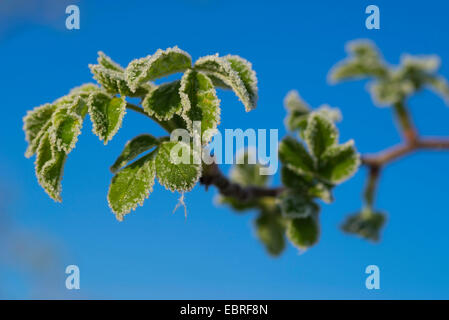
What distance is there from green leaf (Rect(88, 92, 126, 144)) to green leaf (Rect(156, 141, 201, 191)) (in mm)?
210

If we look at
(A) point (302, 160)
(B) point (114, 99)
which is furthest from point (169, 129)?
(A) point (302, 160)

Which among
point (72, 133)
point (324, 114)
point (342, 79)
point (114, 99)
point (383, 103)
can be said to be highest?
point (342, 79)

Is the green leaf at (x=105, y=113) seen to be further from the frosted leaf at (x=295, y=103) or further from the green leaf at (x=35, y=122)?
the frosted leaf at (x=295, y=103)

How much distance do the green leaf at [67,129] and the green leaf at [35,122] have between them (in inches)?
9.9

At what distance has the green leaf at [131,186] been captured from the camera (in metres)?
1.84

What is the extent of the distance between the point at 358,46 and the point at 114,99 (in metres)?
3.16

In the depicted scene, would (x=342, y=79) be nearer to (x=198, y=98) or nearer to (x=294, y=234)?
(x=294, y=234)

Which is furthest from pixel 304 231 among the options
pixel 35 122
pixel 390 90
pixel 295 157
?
pixel 390 90

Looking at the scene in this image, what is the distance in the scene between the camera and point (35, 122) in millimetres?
2068

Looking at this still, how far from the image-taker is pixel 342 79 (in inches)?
179

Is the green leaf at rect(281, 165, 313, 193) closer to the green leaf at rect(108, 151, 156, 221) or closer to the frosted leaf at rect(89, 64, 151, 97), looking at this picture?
the green leaf at rect(108, 151, 156, 221)

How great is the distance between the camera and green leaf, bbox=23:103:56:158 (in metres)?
2.04

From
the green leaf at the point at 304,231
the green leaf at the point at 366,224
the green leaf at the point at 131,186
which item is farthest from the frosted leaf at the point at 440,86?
the green leaf at the point at 131,186

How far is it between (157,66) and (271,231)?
2.10 metres
